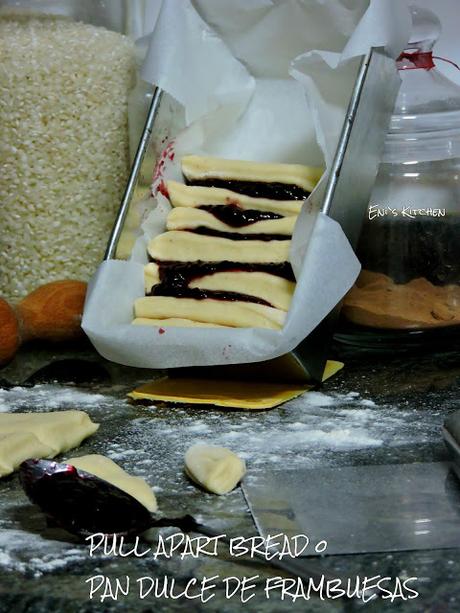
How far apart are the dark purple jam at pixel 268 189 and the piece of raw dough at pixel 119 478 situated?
38cm

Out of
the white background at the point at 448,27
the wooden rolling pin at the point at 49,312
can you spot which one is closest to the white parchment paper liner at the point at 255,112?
the wooden rolling pin at the point at 49,312

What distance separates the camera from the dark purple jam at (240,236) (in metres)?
0.96

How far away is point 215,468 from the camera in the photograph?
72cm

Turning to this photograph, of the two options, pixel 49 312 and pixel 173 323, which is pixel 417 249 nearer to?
pixel 173 323

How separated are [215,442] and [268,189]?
0.30 meters

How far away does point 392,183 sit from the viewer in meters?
1.05

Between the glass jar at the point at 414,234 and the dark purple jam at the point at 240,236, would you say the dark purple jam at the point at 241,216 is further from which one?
the glass jar at the point at 414,234

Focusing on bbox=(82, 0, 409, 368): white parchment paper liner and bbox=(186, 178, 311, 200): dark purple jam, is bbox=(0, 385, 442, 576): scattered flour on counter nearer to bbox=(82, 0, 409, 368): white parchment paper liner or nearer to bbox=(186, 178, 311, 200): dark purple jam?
bbox=(82, 0, 409, 368): white parchment paper liner

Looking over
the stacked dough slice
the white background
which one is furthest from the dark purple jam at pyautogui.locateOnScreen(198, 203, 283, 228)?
the white background

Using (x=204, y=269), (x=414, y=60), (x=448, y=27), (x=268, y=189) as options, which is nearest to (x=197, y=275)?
(x=204, y=269)

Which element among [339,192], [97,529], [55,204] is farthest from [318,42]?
[97,529]

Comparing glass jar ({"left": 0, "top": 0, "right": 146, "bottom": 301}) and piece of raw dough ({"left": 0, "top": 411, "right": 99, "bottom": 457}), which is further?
glass jar ({"left": 0, "top": 0, "right": 146, "bottom": 301})

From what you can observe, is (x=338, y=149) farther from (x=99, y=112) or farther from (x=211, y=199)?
(x=99, y=112)

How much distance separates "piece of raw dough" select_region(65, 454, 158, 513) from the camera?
0.68 meters
